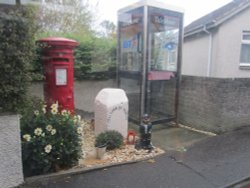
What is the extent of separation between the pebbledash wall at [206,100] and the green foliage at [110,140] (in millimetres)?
2112

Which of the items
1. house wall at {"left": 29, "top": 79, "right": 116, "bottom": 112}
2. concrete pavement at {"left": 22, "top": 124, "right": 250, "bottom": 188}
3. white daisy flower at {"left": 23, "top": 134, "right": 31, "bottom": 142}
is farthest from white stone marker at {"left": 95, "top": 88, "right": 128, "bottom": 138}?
white daisy flower at {"left": 23, "top": 134, "right": 31, "bottom": 142}

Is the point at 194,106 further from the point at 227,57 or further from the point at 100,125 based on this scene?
the point at 227,57

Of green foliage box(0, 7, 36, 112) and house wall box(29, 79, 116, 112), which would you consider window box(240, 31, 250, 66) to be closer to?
house wall box(29, 79, 116, 112)

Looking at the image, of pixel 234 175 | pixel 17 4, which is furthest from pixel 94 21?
pixel 234 175

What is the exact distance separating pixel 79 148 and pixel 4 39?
197 cm

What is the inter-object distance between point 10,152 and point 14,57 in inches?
50.6

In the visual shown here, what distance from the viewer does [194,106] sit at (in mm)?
6590

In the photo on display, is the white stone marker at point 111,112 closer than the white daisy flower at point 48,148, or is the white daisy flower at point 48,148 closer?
the white daisy flower at point 48,148

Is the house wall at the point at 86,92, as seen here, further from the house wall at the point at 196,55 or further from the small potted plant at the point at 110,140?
the house wall at the point at 196,55

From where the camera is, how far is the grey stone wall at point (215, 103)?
5969mm

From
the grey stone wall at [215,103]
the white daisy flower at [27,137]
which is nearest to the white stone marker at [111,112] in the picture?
the white daisy flower at [27,137]

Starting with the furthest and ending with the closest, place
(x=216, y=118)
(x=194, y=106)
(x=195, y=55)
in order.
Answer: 1. (x=195, y=55)
2. (x=194, y=106)
3. (x=216, y=118)

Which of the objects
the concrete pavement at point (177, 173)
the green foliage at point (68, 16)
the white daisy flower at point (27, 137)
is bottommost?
the concrete pavement at point (177, 173)

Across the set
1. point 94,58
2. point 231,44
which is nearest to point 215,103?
point 94,58
